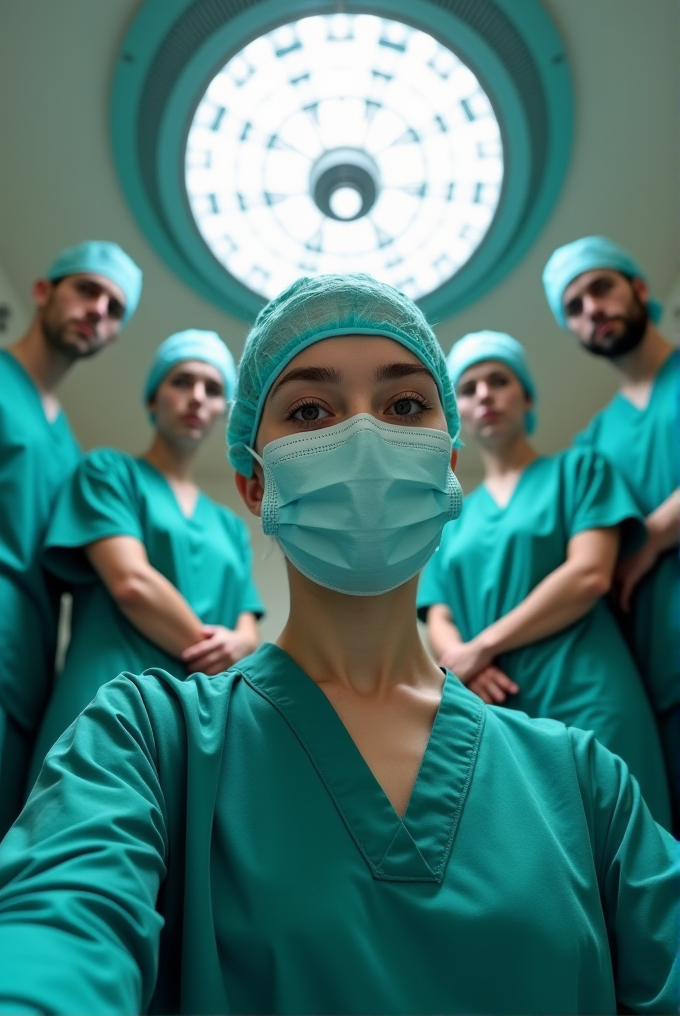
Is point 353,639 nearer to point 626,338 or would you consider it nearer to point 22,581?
point 22,581

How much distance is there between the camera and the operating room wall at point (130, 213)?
1.80m

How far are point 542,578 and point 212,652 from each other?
0.68 m

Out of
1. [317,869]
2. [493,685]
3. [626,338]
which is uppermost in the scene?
[626,338]

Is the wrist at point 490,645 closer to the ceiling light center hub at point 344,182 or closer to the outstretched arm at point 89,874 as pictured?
the outstretched arm at point 89,874

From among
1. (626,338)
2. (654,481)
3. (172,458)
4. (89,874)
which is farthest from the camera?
(172,458)

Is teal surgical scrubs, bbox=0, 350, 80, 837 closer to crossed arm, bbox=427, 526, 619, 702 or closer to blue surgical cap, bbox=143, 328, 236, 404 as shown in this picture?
blue surgical cap, bbox=143, 328, 236, 404

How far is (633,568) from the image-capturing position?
5.46ft

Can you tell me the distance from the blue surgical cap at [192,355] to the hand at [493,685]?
92 centimetres

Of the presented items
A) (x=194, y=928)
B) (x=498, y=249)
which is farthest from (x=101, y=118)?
(x=194, y=928)

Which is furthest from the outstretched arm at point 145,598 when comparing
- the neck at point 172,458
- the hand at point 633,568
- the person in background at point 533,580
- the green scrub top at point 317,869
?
the hand at point 633,568

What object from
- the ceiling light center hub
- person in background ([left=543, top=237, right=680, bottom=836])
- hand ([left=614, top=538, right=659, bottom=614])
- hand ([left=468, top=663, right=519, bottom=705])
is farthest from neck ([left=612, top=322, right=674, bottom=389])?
hand ([left=468, top=663, right=519, bottom=705])

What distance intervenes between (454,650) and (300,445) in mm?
786

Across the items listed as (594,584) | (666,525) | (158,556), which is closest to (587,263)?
(666,525)

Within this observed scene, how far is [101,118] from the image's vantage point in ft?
6.26
